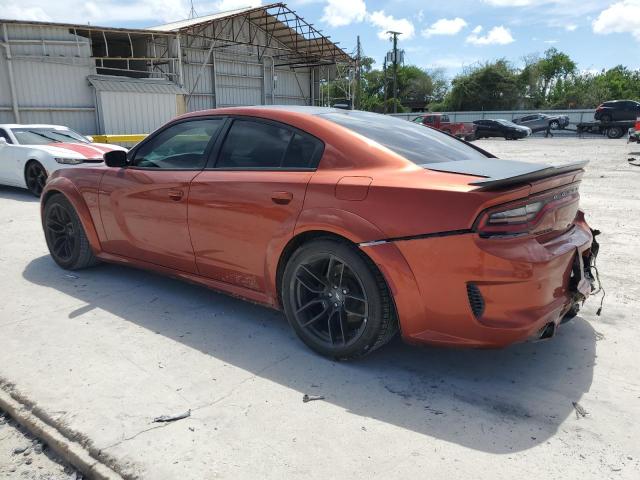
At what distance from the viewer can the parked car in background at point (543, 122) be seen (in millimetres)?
36312

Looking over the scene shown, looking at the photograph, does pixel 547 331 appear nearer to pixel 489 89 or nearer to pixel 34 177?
pixel 34 177

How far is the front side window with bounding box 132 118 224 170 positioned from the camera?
376cm

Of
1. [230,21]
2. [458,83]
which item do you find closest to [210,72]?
[230,21]

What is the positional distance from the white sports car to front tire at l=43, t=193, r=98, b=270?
4256mm

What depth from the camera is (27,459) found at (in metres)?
2.36

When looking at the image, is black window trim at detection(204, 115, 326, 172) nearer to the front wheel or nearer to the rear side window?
the rear side window

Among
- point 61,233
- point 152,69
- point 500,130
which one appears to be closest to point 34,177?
point 61,233

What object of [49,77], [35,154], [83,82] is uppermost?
[49,77]

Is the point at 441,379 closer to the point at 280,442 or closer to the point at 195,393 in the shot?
the point at 280,442

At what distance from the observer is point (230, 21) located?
27.9 m

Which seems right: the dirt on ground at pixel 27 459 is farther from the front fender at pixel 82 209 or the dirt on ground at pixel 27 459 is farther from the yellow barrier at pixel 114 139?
the yellow barrier at pixel 114 139

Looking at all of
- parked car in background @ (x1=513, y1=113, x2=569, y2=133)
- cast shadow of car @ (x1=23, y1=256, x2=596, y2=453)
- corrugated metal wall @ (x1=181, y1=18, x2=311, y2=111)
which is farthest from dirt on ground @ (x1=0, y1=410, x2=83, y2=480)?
parked car in background @ (x1=513, y1=113, x2=569, y2=133)

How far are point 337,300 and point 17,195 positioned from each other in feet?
30.6

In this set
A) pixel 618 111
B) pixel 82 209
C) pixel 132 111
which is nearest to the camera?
pixel 82 209
